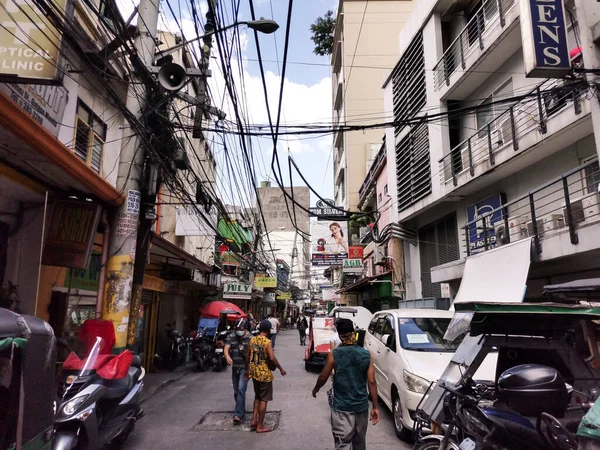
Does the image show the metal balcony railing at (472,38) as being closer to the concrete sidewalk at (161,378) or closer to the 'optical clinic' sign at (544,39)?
the 'optical clinic' sign at (544,39)

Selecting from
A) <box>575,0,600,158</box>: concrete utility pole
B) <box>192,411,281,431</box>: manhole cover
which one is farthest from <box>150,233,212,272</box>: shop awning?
<box>575,0,600,158</box>: concrete utility pole

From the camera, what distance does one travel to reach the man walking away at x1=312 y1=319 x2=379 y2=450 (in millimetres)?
3871

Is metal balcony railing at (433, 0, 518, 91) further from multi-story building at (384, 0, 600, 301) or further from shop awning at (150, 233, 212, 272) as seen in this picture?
shop awning at (150, 233, 212, 272)

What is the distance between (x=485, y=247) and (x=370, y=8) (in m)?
26.1

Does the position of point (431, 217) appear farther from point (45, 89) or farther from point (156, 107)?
point (45, 89)

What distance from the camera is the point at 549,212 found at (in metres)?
7.93

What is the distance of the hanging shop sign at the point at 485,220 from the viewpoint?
10337 millimetres

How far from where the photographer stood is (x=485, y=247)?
9.84 meters

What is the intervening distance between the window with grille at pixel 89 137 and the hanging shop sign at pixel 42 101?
111 cm

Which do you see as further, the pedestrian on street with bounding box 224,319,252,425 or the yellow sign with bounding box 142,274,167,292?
the yellow sign with bounding box 142,274,167,292

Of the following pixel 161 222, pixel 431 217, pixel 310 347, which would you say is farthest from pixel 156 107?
pixel 431 217

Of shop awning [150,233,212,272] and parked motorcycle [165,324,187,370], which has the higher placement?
shop awning [150,233,212,272]

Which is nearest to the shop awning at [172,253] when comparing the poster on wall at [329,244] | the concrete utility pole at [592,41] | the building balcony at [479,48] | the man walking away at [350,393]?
the man walking away at [350,393]

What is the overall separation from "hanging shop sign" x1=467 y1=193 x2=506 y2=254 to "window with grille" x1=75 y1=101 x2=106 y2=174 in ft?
30.0
